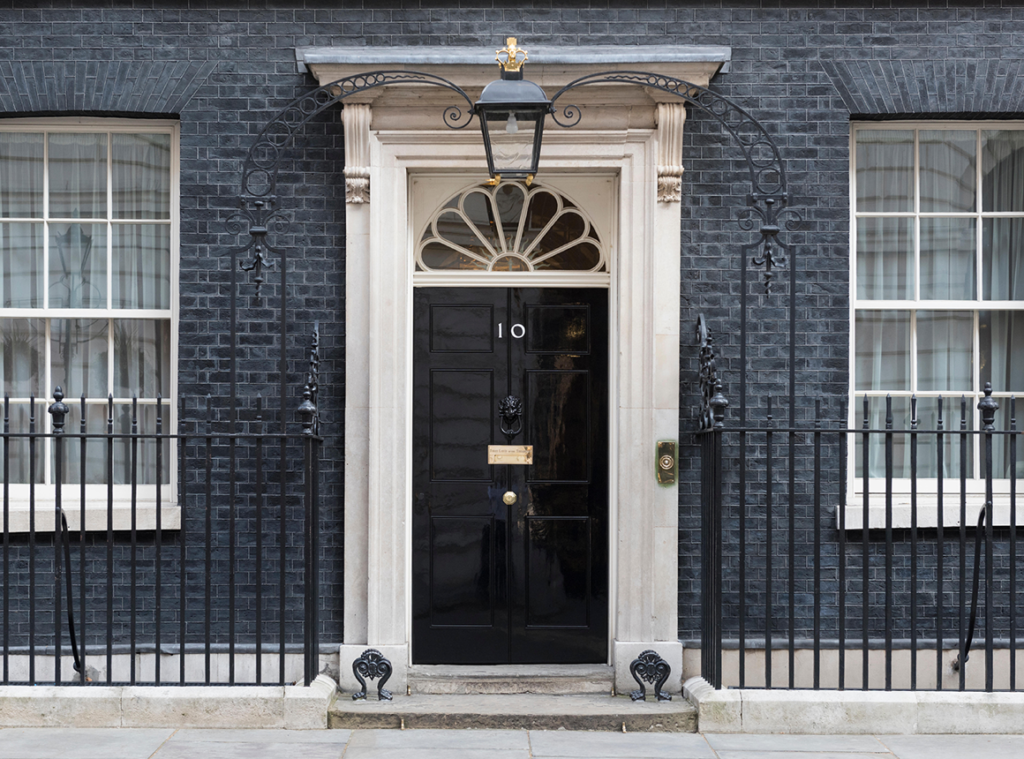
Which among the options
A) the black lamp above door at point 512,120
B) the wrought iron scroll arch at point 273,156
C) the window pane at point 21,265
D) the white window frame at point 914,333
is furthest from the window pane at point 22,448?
the white window frame at point 914,333

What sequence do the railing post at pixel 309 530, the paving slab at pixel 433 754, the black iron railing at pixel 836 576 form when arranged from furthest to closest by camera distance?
the black iron railing at pixel 836 576 < the railing post at pixel 309 530 < the paving slab at pixel 433 754

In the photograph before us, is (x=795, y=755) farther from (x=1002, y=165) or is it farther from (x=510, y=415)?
(x=1002, y=165)

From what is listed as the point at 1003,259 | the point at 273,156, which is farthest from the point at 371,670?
the point at 1003,259

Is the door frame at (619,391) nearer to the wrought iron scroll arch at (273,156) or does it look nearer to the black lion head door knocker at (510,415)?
the wrought iron scroll arch at (273,156)

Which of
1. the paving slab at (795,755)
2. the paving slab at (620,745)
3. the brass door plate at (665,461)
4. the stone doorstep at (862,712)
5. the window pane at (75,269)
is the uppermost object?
the window pane at (75,269)

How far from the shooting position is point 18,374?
6.82 metres

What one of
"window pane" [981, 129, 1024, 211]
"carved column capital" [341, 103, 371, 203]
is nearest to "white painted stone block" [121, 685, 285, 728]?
"carved column capital" [341, 103, 371, 203]

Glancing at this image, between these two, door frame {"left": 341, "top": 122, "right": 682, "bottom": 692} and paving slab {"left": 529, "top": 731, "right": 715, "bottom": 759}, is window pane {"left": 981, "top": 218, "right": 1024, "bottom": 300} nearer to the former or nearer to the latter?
door frame {"left": 341, "top": 122, "right": 682, "bottom": 692}

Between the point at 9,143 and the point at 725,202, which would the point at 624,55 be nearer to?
the point at 725,202

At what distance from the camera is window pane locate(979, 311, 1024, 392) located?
6.90 meters

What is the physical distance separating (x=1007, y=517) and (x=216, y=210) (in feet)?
17.3

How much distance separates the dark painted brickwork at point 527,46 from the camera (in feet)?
21.6

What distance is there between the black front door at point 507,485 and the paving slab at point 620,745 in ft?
3.32

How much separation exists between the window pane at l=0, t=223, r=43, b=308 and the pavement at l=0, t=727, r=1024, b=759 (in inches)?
106
